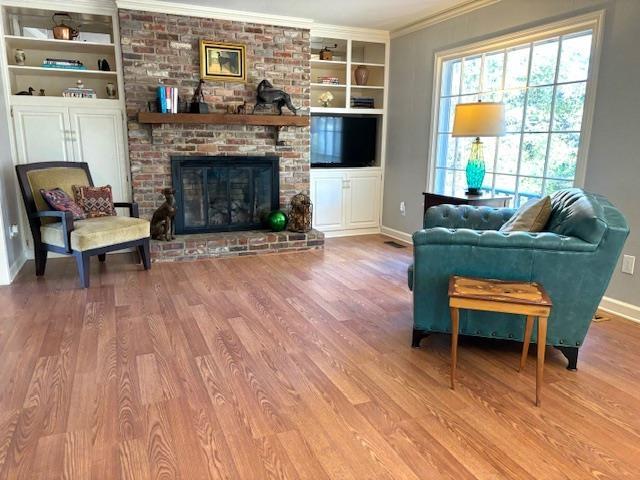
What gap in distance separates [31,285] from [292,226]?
2.57m

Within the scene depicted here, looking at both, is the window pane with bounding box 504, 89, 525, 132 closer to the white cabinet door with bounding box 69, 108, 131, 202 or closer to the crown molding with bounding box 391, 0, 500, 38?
the crown molding with bounding box 391, 0, 500, 38

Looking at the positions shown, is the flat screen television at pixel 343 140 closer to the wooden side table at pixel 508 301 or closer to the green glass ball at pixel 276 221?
the green glass ball at pixel 276 221

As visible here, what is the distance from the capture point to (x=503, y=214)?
3.22m

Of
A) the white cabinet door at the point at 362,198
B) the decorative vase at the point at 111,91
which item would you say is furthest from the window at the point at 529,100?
the decorative vase at the point at 111,91

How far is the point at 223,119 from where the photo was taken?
4.75m

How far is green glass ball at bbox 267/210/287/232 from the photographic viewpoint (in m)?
5.16

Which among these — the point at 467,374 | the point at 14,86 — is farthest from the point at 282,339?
the point at 14,86

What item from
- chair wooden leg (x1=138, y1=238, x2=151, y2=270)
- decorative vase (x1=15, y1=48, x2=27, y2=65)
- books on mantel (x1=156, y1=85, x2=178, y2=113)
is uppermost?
decorative vase (x1=15, y1=48, x2=27, y2=65)

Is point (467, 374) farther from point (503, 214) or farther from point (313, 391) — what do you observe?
point (503, 214)

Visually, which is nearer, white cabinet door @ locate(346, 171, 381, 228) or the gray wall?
the gray wall

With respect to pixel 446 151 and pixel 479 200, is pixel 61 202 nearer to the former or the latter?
pixel 479 200

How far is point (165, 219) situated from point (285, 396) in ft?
9.58

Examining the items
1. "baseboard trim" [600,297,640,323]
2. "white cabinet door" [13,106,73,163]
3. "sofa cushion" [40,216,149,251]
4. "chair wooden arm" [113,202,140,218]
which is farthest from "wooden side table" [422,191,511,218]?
"white cabinet door" [13,106,73,163]

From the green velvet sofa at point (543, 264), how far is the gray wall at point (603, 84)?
895mm
